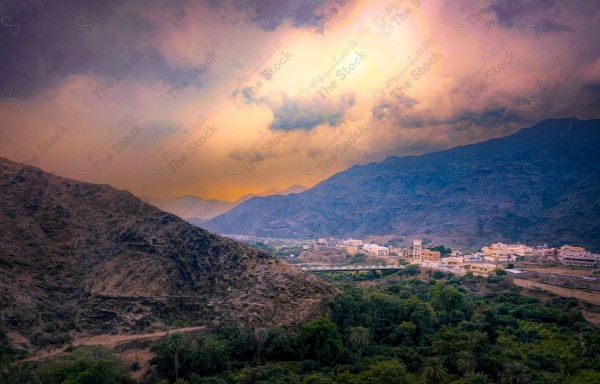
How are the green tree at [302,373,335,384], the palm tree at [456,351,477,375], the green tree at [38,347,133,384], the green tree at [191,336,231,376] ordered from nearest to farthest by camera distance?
the green tree at [38,347,133,384], the green tree at [302,373,335,384], the green tree at [191,336,231,376], the palm tree at [456,351,477,375]

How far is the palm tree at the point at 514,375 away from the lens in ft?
100

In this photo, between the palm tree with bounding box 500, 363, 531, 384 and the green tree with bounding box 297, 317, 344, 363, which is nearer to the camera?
the palm tree with bounding box 500, 363, 531, 384

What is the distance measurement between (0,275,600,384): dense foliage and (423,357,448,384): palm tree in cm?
8

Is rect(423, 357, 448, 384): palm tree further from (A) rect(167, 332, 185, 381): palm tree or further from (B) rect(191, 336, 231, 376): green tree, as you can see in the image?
(A) rect(167, 332, 185, 381): palm tree

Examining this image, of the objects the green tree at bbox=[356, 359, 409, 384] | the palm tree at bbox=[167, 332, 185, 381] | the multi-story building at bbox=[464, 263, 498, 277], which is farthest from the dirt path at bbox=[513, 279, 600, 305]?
the palm tree at bbox=[167, 332, 185, 381]

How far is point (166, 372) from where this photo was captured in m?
32.5

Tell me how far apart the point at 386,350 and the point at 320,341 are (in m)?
6.90

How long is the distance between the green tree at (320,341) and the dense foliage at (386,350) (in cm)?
9

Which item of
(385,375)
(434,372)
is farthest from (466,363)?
(385,375)

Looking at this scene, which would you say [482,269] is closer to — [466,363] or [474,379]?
[466,363]

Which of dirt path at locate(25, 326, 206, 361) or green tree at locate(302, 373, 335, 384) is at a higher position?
dirt path at locate(25, 326, 206, 361)

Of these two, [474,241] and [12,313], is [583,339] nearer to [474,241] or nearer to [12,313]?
[12,313]

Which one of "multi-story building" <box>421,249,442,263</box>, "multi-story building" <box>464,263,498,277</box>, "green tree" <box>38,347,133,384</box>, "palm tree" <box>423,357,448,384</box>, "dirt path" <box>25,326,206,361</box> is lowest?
"palm tree" <box>423,357,448,384</box>

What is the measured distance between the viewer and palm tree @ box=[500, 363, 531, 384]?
30594 millimetres
